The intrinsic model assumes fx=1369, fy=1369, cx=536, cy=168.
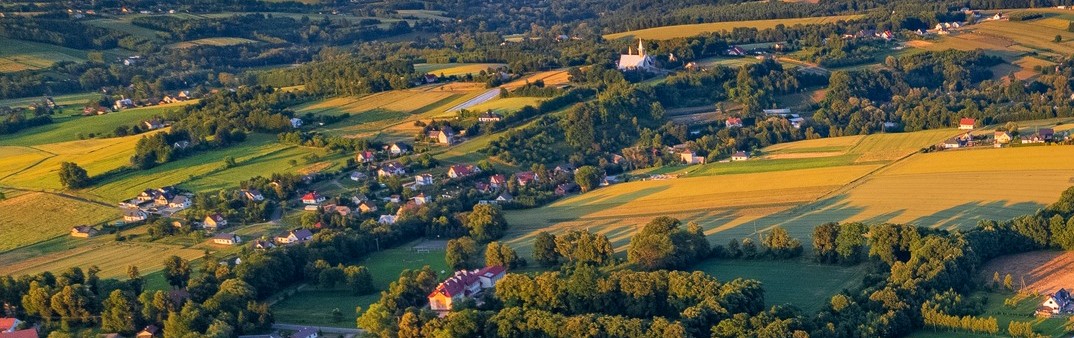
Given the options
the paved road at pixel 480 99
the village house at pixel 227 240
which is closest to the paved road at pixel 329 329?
the village house at pixel 227 240

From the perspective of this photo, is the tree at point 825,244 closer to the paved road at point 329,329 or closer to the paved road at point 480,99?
the paved road at point 329,329

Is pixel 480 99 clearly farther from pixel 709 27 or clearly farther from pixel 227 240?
pixel 709 27

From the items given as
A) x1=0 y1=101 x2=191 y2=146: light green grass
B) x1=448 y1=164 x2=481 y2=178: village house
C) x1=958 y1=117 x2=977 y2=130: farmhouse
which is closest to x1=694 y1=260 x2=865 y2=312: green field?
x1=448 y1=164 x2=481 y2=178: village house

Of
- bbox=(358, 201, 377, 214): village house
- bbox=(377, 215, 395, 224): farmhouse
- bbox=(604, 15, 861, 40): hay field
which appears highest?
bbox=(358, 201, 377, 214): village house

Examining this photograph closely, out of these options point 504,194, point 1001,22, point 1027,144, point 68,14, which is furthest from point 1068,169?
point 68,14

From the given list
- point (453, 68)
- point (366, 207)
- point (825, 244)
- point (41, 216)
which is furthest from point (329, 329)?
point (453, 68)

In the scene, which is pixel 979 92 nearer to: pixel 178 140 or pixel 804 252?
pixel 804 252

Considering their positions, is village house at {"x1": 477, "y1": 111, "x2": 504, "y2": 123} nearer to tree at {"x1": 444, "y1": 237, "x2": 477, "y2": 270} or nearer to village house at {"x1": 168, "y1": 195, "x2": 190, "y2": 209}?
village house at {"x1": 168, "y1": 195, "x2": 190, "y2": 209}
